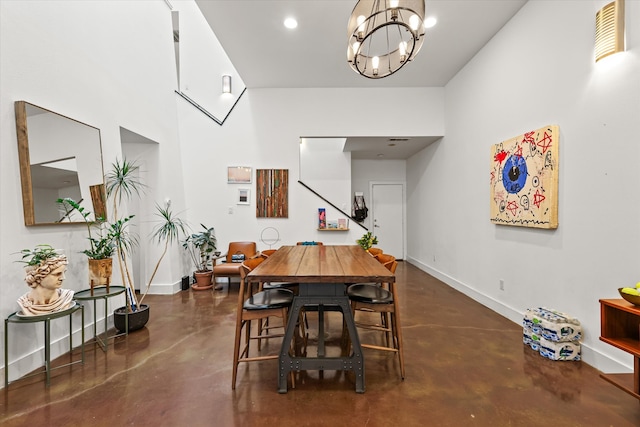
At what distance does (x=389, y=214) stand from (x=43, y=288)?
633cm

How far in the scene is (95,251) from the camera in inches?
110

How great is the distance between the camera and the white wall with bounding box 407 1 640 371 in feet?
6.77

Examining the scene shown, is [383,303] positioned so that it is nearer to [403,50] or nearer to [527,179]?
[403,50]

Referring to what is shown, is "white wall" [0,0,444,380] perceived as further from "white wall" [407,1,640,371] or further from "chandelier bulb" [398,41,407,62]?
"chandelier bulb" [398,41,407,62]

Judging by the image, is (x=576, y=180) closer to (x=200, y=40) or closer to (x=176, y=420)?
(x=176, y=420)

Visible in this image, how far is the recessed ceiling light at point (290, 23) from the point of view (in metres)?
3.31

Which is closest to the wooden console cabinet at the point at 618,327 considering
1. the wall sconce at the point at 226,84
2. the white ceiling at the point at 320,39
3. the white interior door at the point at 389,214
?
the white ceiling at the point at 320,39

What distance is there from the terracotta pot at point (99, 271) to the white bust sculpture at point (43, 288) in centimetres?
45

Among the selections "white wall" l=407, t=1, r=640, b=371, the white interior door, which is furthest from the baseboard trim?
the white interior door

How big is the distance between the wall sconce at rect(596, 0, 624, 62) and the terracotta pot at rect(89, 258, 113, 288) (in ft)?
14.7

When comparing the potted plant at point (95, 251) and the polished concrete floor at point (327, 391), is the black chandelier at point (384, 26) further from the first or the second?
the potted plant at point (95, 251)

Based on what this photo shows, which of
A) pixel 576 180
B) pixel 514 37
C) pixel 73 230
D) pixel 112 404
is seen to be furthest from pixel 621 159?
pixel 73 230

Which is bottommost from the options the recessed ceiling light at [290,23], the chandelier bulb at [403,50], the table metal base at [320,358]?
the table metal base at [320,358]

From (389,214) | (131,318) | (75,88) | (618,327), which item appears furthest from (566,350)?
(75,88)
